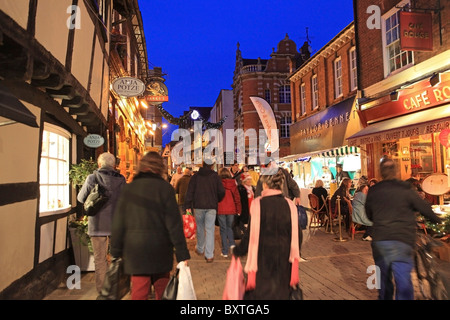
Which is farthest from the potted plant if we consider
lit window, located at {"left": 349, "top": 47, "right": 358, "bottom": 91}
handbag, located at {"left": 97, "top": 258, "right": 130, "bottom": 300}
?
lit window, located at {"left": 349, "top": 47, "right": 358, "bottom": 91}

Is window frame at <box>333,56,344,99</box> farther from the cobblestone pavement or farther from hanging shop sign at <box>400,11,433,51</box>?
the cobblestone pavement

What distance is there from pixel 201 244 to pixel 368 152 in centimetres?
882

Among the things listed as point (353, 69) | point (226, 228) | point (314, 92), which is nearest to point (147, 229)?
point (226, 228)

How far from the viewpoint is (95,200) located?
4.75m

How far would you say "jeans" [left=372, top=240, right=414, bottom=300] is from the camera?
3633 mm

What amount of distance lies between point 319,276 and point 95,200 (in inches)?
142

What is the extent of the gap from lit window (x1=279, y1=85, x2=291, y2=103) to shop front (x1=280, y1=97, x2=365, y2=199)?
52.9ft

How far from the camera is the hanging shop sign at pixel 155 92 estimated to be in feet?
52.7

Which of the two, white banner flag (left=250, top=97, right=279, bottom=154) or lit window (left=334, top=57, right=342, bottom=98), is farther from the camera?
white banner flag (left=250, top=97, right=279, bottom=154)

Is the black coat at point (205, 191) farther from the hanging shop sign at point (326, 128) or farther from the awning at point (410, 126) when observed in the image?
the hanging shop sign at point (326, 128)

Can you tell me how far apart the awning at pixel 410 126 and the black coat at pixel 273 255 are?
6.90 m

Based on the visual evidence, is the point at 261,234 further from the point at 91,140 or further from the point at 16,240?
the point at 91,140
